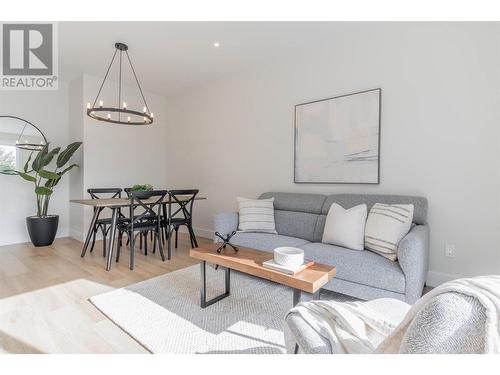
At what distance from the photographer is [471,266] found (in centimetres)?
221

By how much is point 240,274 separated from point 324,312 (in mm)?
1771

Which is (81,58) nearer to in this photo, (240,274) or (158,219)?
(158,219)

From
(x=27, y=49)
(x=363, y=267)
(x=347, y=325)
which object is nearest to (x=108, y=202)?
(x=27, y=49)

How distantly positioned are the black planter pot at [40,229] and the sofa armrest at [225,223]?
2.71 meters

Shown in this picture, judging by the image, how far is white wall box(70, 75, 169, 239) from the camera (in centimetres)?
404

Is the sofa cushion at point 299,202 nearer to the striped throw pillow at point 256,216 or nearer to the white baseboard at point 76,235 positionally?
the striped throw pillow at point 256,216

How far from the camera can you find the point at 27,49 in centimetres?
303

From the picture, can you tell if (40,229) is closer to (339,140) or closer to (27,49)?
(27,49)

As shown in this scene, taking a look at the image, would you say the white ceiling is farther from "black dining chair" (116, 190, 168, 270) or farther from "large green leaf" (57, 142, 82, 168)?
"black dining chair" (116, 190, 168, 270)

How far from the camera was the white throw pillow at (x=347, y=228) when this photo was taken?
219 cm

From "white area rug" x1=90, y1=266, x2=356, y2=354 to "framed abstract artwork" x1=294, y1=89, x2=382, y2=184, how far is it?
1444 millimetres

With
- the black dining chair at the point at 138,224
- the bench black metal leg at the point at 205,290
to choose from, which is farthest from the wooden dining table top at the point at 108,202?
the bench black metal leg at the point at 205,290

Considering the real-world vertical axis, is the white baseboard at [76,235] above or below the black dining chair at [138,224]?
below

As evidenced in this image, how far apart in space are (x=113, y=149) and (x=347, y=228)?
399 centimetres
